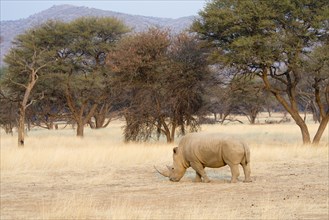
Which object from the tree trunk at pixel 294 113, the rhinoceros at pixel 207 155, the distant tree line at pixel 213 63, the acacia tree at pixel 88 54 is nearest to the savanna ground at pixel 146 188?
the rhinoceros at pixel 207 155

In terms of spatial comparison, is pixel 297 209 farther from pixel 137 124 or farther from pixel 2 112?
pixel 2 112

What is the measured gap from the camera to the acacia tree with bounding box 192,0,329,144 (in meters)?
26.7

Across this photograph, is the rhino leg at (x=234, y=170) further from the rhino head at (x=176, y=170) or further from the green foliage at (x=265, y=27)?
the green foliage at (x=265, y=27)

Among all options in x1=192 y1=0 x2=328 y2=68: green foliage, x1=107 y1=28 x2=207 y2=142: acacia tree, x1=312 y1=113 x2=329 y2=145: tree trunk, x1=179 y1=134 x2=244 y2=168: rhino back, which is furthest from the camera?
x1=107 y1=28 x2=207 y2=142: acacia tree

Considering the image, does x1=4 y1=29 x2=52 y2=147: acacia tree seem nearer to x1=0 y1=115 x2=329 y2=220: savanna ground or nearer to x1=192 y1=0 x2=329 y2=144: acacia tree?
x1=192 y1=0 x2=329 y2=144: acacia tree

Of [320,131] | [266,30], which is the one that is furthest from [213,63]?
[320,131]

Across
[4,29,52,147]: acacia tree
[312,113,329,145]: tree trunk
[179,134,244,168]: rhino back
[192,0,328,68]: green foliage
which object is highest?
[192,0,328,68]: green foliage

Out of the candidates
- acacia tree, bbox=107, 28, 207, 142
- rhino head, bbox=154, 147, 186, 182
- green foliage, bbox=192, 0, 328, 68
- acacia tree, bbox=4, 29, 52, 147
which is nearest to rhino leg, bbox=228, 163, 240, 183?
rhino head, bbox=154, 147, 186, 182

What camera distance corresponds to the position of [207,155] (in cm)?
1523

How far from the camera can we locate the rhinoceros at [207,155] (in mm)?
14938

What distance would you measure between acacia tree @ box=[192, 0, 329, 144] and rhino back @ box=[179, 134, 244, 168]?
1167cm

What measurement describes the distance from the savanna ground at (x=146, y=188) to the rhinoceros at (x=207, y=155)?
36 centimetres

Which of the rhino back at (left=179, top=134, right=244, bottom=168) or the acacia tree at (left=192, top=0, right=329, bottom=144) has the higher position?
the acacia tree at (left=192, top=0, right=329, bottom=144)

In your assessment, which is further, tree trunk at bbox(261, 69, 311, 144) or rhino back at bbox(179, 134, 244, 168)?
tree trunk at bbox(261, 69, 311, 144)
